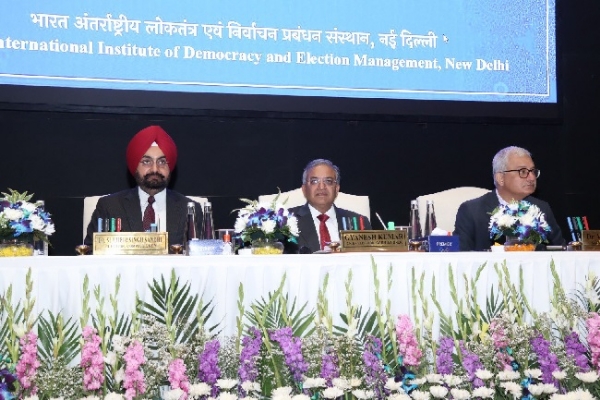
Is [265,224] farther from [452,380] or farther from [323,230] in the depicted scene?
[323,230]

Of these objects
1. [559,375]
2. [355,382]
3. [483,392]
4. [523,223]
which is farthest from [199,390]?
[523,223]

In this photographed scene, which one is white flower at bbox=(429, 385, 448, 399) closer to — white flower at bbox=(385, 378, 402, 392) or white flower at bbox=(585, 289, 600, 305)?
white flower at bbox=(385, 378, 402, 392)

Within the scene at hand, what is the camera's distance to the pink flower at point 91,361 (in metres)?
2.25

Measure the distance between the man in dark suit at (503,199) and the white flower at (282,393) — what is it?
2.12 meters

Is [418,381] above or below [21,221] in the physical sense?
below

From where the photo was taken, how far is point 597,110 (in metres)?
5.77

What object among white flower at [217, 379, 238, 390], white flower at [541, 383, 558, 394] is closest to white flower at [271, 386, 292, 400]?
white flower at [217, 379, 238, 390]

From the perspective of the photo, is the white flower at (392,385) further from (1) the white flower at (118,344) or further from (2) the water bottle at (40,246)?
(2) the water bottle at (40,246)

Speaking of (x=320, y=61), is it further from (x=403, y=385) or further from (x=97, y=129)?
(x=403, y=385)

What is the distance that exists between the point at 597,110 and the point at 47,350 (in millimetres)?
4458

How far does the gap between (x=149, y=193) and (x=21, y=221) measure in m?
1.58

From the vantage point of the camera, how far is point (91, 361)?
227 centimetres

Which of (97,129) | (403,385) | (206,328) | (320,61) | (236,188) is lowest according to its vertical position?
(403,385)

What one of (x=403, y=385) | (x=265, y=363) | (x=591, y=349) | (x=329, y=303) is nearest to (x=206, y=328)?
(x=265, y=363)
